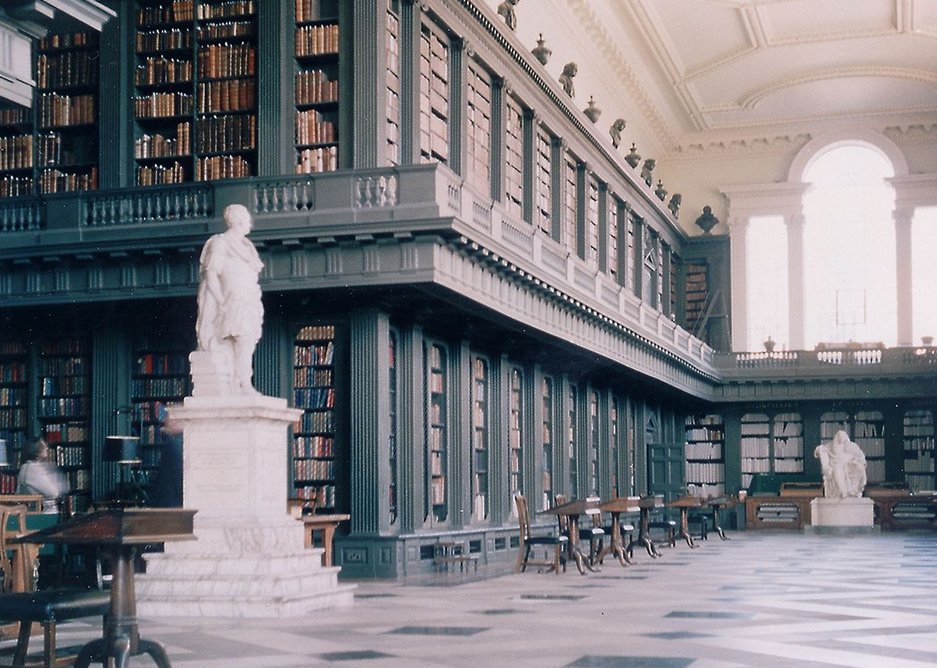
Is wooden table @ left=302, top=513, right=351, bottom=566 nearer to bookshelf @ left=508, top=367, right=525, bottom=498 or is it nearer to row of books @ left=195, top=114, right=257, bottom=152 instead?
row of books @ left=195, top=114, right=257, bottom=152

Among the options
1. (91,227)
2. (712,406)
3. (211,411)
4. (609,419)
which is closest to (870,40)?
(712,406)

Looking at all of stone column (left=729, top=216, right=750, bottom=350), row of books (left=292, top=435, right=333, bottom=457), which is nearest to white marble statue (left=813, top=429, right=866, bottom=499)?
stone column (left=729, top=216, right=750, bottom=350)

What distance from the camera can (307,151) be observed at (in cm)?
1294

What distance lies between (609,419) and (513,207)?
19.8ft

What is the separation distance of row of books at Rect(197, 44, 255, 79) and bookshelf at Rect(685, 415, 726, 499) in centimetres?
1620

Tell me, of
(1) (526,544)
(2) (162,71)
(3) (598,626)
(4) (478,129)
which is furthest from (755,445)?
(3) (598,626)

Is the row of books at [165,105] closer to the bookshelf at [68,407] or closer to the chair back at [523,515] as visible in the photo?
the bookshelf at [68,407]

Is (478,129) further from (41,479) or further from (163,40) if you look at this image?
(41,479)

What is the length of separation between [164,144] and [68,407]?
2.73 m

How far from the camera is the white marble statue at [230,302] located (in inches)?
360

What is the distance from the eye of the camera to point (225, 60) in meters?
13.2

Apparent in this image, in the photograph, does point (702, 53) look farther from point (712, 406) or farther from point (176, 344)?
point (176, 344)

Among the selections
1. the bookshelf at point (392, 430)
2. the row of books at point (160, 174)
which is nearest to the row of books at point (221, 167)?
the row of books at point (160, 174)

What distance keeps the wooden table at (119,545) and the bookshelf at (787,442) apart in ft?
74.8
